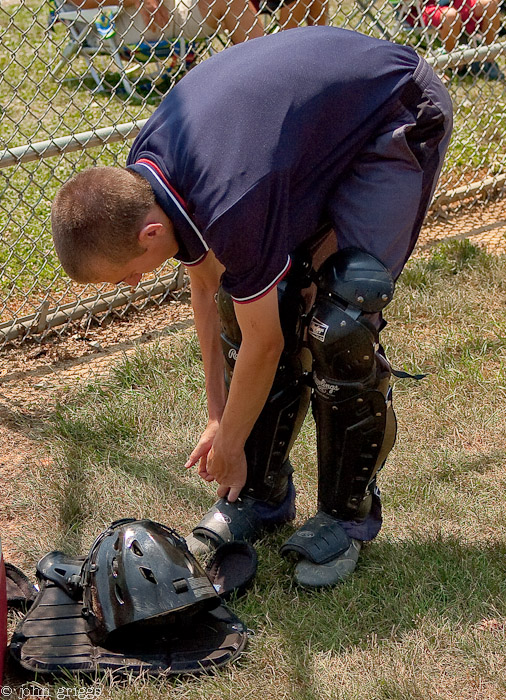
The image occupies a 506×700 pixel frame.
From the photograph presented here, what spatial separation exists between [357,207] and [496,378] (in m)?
1.43

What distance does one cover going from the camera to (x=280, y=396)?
8.45 feet

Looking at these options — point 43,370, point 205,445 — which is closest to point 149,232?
point 205,445

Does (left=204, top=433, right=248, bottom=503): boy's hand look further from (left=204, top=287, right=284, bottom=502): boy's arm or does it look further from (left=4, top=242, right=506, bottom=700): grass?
(left=4, top=242, right=506, bottom=700): grass

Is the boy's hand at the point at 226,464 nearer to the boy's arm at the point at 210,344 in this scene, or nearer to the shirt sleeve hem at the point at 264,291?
the boy's arm at the point at 210,344

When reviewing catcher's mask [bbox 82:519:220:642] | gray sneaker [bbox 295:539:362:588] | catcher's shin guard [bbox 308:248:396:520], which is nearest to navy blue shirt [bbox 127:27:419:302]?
catcher's shin guard [bbox 308:248:396:520]

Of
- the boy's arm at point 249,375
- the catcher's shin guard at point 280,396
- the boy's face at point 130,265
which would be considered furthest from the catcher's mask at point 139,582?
the boy's face at point 130,265

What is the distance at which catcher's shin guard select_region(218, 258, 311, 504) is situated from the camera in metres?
2.49

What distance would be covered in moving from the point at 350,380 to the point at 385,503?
68cm

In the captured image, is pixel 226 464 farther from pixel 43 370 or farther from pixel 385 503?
pixel 43 370

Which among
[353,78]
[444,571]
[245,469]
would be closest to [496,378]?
[444,571]

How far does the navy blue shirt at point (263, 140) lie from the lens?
204cm

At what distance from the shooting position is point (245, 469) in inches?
99.7

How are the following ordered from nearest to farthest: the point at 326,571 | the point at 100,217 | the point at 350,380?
1. the point at 100,217
2. the point at 350,380
3. the point at 326,571

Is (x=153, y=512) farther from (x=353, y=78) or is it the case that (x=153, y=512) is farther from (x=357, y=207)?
(x=353, y=78)
